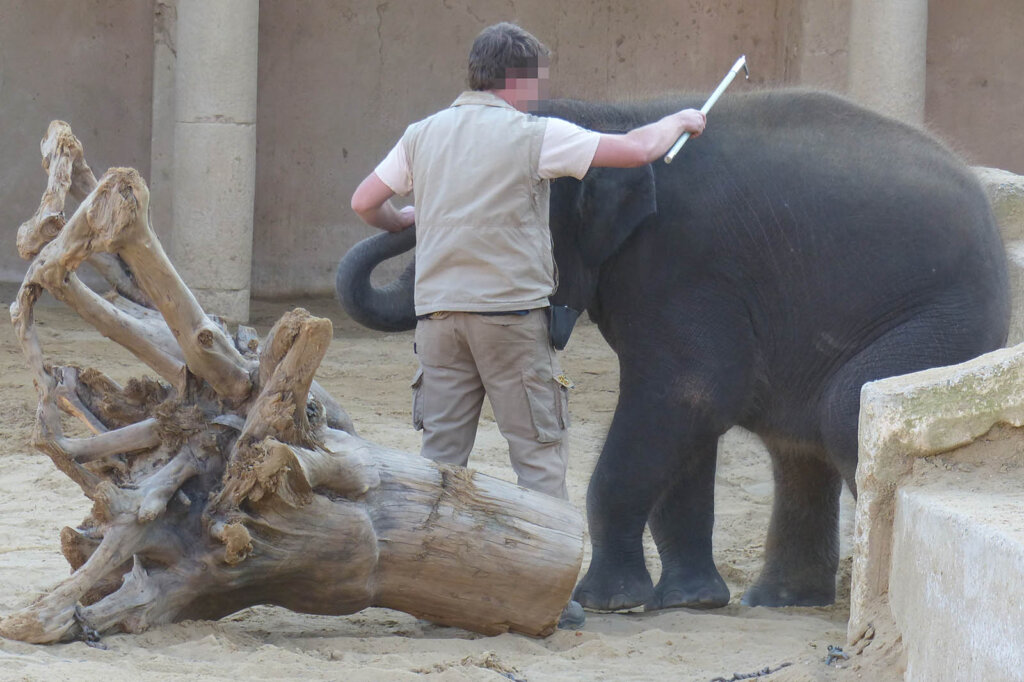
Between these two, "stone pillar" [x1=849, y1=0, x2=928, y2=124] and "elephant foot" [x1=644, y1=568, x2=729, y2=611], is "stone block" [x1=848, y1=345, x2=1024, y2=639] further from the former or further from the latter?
"stone pillar" [x1=849, y1=0, x2=928, y2=124]

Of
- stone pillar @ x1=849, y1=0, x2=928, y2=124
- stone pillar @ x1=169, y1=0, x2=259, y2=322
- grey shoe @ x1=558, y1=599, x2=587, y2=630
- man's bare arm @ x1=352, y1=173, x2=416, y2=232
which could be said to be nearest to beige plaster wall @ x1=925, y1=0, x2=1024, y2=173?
stone pillar @ x1=849, y1=0, x2=928, y2=124

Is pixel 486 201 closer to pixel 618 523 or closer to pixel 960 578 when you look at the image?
pixel 618 523

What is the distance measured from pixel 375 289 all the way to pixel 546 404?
850 millimetres

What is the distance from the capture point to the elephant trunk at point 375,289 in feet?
14.4

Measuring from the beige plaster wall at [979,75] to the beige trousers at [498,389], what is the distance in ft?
26.7

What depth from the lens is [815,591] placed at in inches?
189

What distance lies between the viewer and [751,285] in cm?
440

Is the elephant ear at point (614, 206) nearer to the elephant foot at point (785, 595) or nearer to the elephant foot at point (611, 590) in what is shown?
the elephant foot at point (611, 590)

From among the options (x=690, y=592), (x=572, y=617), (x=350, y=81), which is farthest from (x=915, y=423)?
(x=350, y=81)

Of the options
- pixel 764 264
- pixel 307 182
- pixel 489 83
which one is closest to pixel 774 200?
pixel 764 264

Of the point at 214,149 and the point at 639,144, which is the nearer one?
the point at 639,144

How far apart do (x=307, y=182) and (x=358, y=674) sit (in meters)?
8.32

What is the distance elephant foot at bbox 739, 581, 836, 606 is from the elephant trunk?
1.52 metres

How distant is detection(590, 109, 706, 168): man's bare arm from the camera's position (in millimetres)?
3693
